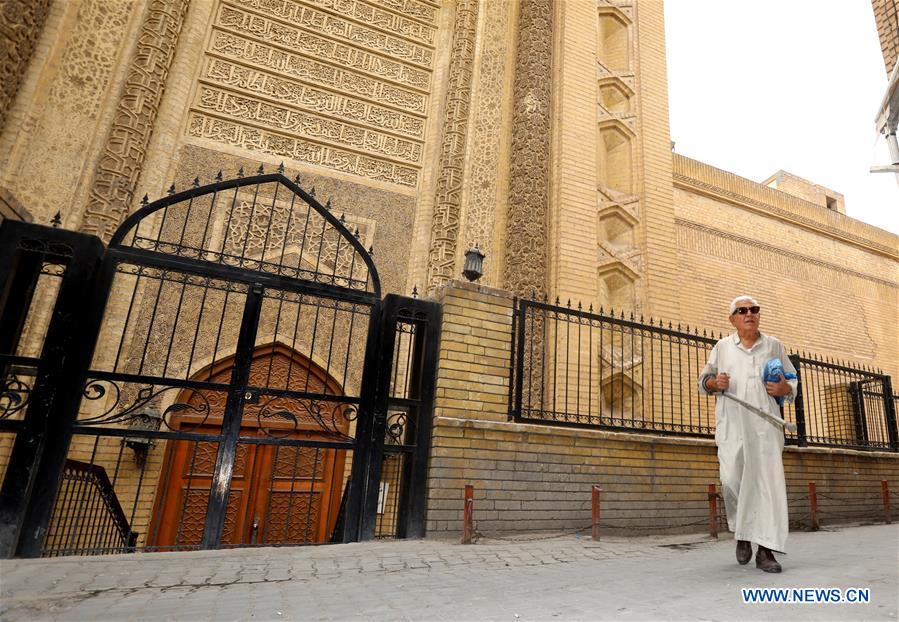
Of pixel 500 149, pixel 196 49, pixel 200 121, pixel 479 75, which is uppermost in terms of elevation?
pixel 479 75

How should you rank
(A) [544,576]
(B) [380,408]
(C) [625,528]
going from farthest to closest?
(C) [625,528] < (B) [380,408] < (A) [544,576]

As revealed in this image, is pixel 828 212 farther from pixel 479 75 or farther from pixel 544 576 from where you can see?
pixel 544 576

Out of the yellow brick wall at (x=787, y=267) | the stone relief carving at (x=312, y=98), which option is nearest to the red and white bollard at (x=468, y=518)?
the stone relief carving at (x=312, y=98)

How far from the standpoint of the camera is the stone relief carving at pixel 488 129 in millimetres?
7512

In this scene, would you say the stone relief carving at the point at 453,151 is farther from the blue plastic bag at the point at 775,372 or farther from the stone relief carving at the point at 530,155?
the blue plastic bag at the point at 775,372

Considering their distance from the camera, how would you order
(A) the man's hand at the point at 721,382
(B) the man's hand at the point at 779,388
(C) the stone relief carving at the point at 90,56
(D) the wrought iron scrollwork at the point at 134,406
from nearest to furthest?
(B) the man's hand at the point at 779,388 < (A) the man's hand at the point at 721,382 < (D) the wrought iron scrollwork at the point at 134,406 < (C) the stone relief carving at the point at 90,56

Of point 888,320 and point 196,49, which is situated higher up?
point 196,49

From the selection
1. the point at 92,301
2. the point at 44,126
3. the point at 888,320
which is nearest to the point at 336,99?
the point at 44,126

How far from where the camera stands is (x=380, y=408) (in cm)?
421

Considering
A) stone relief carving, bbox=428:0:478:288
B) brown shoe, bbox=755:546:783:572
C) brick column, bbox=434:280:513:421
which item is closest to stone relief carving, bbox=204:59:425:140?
stone relief carving, bbox=428:0:478:288

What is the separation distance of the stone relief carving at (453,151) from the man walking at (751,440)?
172 inches

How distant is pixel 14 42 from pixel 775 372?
7961 mm

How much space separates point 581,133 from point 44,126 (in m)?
7.12

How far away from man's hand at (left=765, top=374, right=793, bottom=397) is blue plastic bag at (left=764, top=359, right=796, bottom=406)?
21 millimetres
